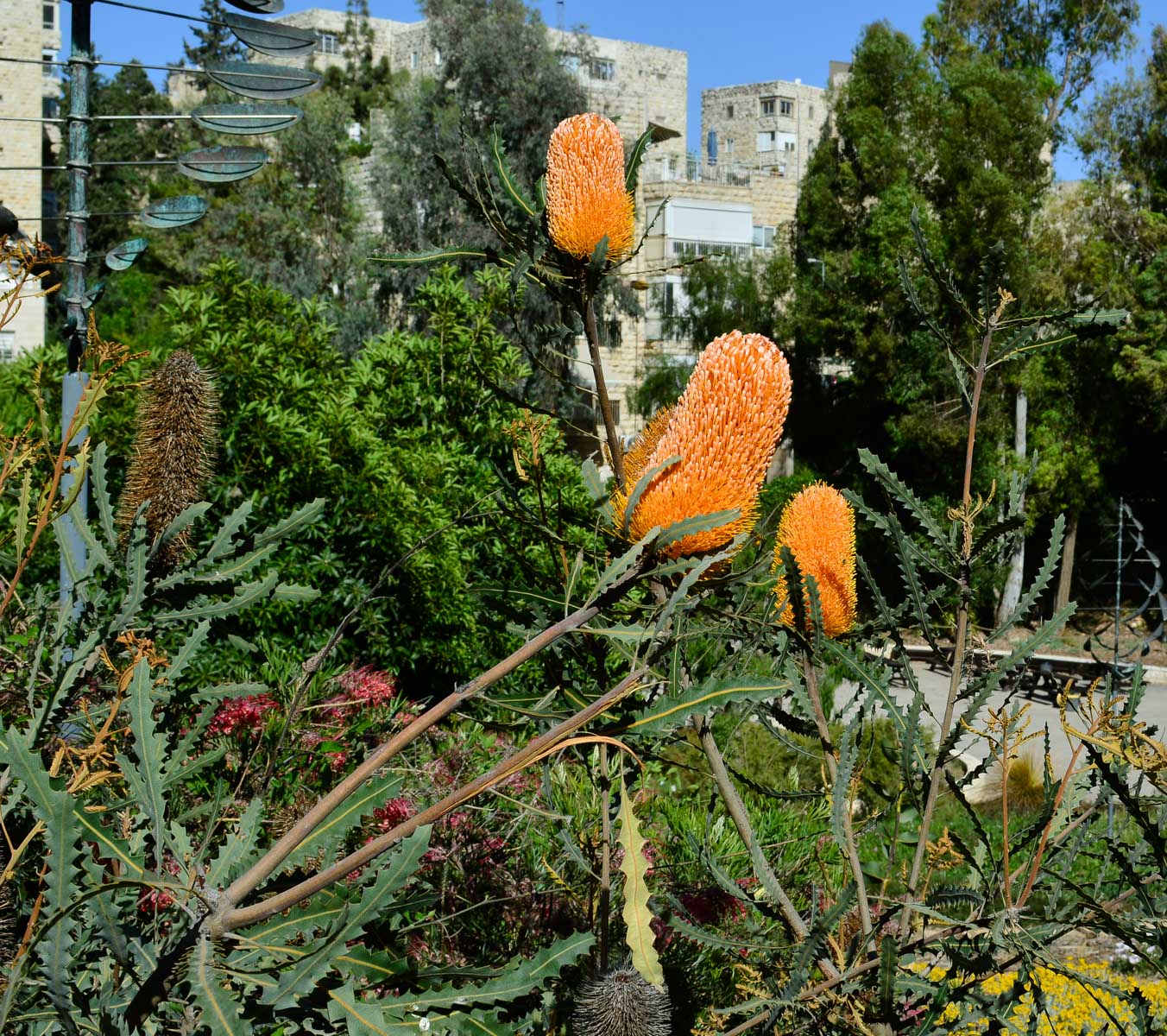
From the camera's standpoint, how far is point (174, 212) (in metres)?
3.75

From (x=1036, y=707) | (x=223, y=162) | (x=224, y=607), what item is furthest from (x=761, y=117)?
(x=224, y=607)

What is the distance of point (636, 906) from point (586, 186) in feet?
4.16

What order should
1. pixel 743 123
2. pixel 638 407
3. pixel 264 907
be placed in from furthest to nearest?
pixel 743 123 → pixel 638 407 → pixel 264 907

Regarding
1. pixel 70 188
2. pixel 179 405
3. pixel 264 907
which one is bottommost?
pixel 264 907

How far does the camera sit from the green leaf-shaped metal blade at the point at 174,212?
3.69 m

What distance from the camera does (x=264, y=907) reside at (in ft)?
2.56

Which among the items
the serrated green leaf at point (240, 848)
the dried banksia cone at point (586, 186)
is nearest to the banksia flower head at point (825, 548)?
the dried banksia cone at point (586, 186)

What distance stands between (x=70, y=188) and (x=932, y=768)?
2870mm

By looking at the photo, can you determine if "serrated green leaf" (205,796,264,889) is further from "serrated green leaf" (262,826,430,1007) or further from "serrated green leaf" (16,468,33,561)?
"serrated green leaf" (16,468,33,561)

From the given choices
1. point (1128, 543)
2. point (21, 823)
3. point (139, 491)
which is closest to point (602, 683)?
point (21, 823)

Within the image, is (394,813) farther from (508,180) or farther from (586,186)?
(586,186)

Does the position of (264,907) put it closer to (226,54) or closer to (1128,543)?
(1128,543)

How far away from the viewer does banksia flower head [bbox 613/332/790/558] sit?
3.40 ft

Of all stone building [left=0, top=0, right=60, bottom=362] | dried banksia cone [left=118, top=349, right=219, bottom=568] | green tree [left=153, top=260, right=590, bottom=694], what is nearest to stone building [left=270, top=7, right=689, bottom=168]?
stone building [left=0, top=0, right=60, bottom=362]
